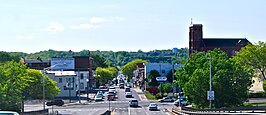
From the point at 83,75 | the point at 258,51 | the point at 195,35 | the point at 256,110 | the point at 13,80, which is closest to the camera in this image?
the point at 256,110

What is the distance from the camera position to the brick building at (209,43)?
167 meters

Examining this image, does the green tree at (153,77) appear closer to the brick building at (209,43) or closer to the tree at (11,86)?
the brick building at (209,43)

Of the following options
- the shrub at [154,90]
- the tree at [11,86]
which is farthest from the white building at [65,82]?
the tree at [11,86]

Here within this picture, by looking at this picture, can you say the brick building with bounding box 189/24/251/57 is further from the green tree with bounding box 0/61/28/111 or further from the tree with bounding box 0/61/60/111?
the green tree with bounding box 0/61/28/111

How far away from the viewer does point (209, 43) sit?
168 meters

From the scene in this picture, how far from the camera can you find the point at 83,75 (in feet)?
513

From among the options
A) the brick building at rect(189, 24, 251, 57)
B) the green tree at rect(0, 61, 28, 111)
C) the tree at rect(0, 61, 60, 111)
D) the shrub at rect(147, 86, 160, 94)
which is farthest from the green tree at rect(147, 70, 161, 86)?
the green tree at rect(0, 61, 28, 111)

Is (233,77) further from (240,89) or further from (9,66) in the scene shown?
(9,66)

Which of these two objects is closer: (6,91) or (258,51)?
(6,91)

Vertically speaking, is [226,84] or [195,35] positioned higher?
[195,35]

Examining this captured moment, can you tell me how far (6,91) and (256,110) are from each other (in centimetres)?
2822

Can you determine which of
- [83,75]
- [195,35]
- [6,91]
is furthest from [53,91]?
[195,35]

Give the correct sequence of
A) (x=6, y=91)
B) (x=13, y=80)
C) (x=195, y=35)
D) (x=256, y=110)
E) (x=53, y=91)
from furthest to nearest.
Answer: (x=195, y=35), (x=53, y=91), (x=13, y=80), (x=6, y=91), (x=256, y=110)

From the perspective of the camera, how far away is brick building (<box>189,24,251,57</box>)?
166750mm
